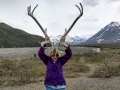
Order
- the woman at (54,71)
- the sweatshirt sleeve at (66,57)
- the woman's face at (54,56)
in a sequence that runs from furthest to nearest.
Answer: the sweatshirt sleeve at (66,57) → the woman's face at (54,56) → the woman at (54,71)

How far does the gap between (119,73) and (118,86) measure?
507 centimetres

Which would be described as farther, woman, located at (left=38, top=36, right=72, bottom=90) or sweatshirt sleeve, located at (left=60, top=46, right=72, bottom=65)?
sweatshirt sleeve, located at (left=60, top=46, right=72, bottom=65)

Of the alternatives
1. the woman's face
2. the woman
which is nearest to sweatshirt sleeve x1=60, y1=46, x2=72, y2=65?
the woman

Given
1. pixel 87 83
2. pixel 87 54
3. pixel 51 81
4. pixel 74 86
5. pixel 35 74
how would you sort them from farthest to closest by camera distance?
1. pixel 87 54
2. pixel 35 74
3. pixel 87 83
4. pixel 74 86
5. pixel 51 81

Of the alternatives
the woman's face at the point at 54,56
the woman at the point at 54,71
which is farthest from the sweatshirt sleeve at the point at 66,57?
the woman's face at the point at 54,56

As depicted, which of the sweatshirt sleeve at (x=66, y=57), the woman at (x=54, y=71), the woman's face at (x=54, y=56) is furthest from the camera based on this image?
the sweatshirt sleeve at (x=66, y=57)

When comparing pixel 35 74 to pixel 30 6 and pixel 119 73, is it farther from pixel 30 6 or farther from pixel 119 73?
pixel 30 6

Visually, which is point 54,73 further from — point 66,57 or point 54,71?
point 66,57

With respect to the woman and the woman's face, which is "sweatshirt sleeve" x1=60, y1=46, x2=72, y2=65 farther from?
Answer: the woman's face

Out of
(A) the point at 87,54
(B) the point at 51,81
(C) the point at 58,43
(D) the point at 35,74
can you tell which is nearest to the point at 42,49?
(C) the point at 58,43

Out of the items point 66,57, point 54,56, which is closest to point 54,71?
point 54,56

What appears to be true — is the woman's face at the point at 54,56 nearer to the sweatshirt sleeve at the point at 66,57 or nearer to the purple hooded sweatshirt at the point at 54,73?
the purple hooded sweatshirt at the point at 54,73

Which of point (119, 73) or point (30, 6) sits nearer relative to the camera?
point (30, 6)

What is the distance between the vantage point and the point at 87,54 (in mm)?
39562
